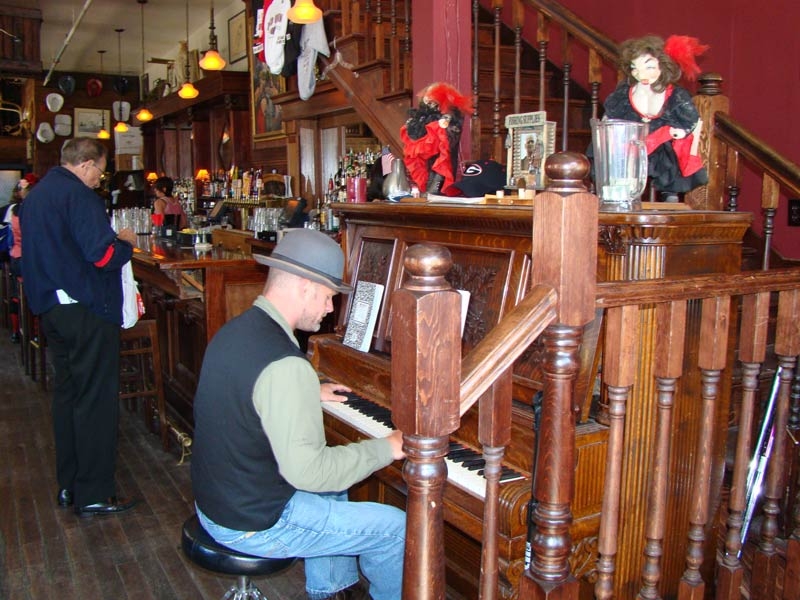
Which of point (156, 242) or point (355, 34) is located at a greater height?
point (355, 34)

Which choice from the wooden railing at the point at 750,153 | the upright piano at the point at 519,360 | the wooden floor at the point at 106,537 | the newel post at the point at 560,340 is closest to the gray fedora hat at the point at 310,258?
the upright piano at the point at 519,360

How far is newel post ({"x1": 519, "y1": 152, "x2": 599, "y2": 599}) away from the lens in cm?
146

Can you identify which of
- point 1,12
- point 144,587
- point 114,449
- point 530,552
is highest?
point 1,12

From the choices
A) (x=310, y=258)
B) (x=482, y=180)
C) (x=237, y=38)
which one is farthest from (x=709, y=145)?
(x=237, y=38)

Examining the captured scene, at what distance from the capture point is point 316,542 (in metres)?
2.02

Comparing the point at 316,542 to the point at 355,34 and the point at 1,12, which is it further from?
the point at 1,12

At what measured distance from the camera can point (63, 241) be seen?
136 inches

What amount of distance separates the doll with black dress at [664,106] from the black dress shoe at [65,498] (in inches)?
125

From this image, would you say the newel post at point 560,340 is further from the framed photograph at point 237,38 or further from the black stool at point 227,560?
the framed photograph at point 237,38

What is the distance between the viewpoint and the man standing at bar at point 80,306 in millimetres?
3445

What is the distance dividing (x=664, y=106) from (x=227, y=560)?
6.13 ft

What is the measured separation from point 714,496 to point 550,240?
1288 mm

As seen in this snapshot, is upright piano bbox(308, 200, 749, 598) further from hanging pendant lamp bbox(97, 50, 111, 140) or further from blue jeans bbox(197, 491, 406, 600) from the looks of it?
hanging pendant lamp bbox(97, 50, 111, 140)

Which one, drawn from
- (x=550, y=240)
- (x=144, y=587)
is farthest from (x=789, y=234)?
(x=144, y=587)
